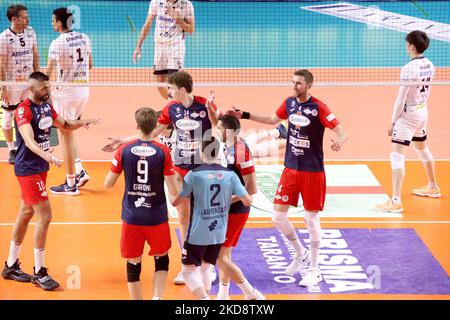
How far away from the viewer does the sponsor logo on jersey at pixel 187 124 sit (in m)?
10.4

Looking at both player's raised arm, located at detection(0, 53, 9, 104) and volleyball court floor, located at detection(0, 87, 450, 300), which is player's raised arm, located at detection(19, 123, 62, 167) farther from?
player's raised arm, located at detection(0, 53, 9, 104)

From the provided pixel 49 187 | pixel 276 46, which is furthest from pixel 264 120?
pixel 276 46

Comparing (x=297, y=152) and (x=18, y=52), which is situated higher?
(x=18, y=52)

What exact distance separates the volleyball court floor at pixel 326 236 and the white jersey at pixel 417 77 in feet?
5.06

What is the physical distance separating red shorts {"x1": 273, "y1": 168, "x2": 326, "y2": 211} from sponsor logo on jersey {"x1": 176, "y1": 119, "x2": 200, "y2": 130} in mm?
1253

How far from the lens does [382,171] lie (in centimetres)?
1508

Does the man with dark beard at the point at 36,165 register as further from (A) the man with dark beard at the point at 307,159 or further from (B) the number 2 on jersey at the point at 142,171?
(A) the man with dark beard at the point at 307,159

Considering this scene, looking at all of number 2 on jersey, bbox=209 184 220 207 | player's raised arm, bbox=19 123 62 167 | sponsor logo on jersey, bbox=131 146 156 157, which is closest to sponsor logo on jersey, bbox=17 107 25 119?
player's raised arm, bbox=19 123 62 167

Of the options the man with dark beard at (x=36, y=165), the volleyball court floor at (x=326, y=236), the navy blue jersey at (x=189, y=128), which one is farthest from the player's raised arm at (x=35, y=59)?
the navy blue jersey at (x=189, y=128)

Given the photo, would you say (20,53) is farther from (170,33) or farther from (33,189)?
(33,189)

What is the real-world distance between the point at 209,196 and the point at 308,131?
6.59 feet

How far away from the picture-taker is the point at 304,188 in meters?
10.7

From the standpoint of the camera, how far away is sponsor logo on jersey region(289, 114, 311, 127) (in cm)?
1056

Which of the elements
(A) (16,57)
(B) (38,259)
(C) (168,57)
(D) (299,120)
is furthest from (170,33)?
(B) (38,259)
